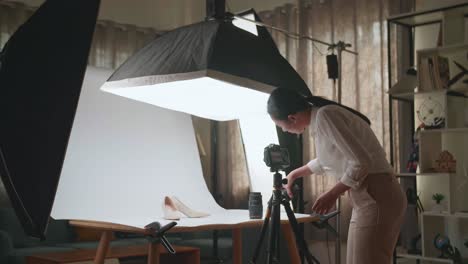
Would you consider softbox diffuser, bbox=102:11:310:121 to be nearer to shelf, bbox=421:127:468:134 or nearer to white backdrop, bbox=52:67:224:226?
white backdrop, bbox=52:67:224:226

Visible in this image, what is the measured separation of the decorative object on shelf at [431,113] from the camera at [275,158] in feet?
5.15

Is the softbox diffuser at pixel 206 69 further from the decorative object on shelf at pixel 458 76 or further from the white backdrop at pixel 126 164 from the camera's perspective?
the decorative object on shelf at pixel 458 76

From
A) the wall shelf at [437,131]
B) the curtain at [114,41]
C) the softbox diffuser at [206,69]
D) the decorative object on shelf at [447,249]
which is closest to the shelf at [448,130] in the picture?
the wall shelf at [437,131]

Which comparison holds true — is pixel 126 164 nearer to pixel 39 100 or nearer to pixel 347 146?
pixel 347 146

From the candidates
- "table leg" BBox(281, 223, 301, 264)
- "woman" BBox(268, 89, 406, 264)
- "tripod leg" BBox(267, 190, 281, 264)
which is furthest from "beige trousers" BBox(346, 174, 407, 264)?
"table leg" BBox(281, 223, 301, 264)

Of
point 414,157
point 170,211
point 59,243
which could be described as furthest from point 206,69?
point 59,243

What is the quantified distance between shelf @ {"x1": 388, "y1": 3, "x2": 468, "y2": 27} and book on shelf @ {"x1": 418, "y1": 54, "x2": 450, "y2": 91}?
0.29 m

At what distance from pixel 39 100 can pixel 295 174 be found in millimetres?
1285

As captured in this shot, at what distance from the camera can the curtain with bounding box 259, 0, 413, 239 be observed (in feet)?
13.5

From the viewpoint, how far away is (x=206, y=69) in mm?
2178

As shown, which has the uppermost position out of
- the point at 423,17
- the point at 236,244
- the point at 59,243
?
the point at 423,17

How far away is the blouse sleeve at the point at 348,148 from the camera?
170cm

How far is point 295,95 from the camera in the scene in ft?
6.28

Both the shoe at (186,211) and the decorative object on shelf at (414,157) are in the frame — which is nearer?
the shoe at (186,211)
